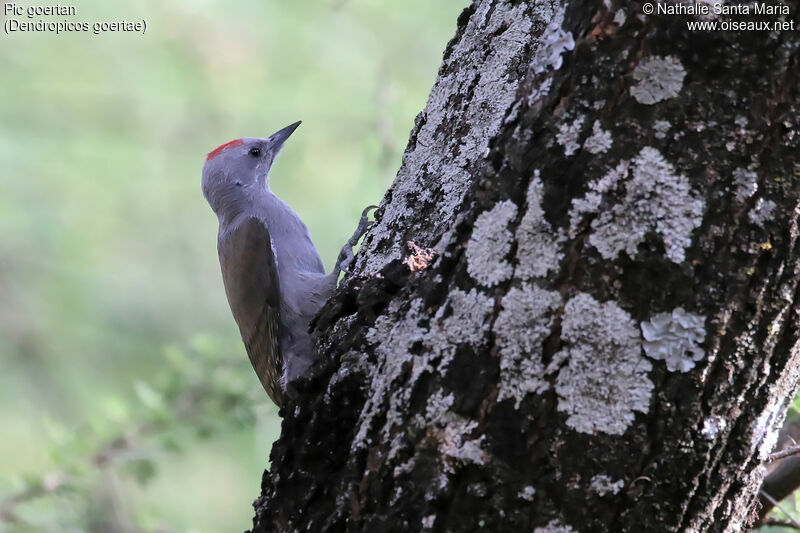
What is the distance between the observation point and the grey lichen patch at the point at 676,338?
4.88 feet

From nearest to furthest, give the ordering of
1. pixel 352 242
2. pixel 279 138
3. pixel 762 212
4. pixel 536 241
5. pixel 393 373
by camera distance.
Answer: pixel 762 212 → pixel 536 241 → pixel 393 373 → pixel 352 242 → pixel 279 138

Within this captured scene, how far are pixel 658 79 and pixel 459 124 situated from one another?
920mm

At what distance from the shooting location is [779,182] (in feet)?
4.86

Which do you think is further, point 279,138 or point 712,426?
point 279,138

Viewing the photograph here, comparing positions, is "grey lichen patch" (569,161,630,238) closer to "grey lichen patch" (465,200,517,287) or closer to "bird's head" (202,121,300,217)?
"grey lichen patch" (465,200,517,287)

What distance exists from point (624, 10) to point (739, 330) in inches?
24.6

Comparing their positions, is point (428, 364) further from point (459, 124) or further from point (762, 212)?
point (459, 124)

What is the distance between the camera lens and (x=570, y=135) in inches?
61.7

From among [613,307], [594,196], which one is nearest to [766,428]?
[613,307]

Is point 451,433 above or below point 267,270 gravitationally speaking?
below

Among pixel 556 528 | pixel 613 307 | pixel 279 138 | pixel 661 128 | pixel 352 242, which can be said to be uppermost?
pixel 279 138

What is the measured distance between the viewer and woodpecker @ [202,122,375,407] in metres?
3.92

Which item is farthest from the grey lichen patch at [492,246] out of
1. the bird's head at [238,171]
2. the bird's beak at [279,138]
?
the bird's beak at [279,138]

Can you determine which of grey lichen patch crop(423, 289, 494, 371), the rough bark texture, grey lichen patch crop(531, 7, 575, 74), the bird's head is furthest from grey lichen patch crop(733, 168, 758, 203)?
the bird's head
